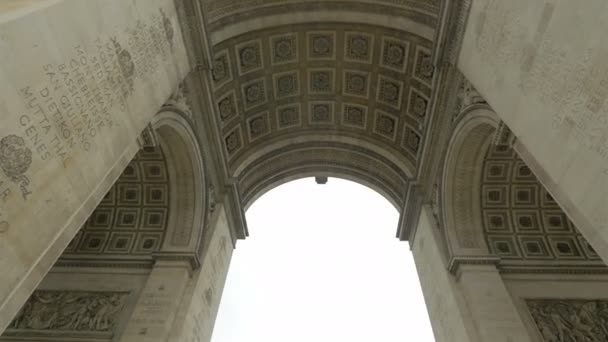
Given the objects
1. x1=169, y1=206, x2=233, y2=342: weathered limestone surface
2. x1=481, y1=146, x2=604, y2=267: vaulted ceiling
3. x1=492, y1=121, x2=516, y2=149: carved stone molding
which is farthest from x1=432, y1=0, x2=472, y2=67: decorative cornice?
x1=169, y1=206, x2=233, y2=342: weathered limestone surface

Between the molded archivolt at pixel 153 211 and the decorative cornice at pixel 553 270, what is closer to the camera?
the decorative cornice at pixel 553 270

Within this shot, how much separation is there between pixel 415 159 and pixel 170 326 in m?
9.17

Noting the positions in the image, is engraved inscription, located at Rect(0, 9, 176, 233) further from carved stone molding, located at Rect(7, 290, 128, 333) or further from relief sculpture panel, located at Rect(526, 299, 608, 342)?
relief sculpture panel, located at Rect(526, 299, 608, 342)

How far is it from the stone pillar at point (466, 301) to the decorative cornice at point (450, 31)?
466cm

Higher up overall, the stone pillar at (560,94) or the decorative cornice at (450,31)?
the decorative cornice at (450,31)

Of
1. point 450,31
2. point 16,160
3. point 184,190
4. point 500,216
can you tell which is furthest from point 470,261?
point 16,160

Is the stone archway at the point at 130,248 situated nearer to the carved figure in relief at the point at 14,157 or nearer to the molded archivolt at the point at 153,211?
the molded archivolt at the point at 153,211

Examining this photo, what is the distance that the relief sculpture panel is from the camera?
8516 millimetres

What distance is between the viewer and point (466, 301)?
8.77 metres

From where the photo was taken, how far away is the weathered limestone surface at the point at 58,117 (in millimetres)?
4145

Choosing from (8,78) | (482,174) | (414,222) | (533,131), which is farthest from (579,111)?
(414,222)

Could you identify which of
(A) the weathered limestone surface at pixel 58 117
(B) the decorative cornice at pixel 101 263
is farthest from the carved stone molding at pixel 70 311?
(A) the weathered limestone surface at pixel 58 117

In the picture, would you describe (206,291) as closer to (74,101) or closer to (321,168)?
(74,101)

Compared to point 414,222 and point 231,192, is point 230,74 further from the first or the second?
point 414,222
